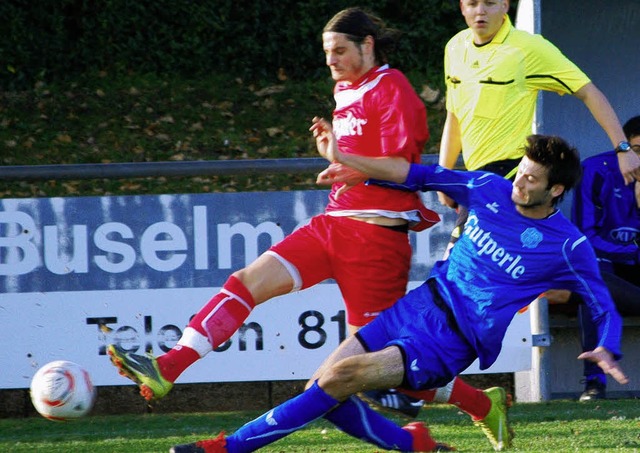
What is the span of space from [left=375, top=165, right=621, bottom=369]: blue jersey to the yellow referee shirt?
3.25 feet

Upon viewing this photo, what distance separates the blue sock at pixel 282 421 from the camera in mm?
A: 4910

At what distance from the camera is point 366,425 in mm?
5258

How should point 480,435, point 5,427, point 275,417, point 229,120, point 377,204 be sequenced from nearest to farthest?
point 275,417 < point 377,204 < point 480,435 < point 5,427 < point 229,120

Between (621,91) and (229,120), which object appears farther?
(229,120)

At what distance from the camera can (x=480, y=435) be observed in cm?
647

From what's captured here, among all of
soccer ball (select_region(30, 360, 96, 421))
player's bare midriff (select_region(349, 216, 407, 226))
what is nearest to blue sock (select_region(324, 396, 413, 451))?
player's bare midriff (select_region(349, 216, 407, 226))

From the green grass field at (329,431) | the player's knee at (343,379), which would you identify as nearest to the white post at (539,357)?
the green grass field at (329,431)

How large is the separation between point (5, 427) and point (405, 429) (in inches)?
128

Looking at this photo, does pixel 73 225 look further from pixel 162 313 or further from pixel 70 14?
pixel 70 14

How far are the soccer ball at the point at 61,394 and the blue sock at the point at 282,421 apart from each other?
0.90 metres

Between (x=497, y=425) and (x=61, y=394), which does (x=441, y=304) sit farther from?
(x=61, y=394)

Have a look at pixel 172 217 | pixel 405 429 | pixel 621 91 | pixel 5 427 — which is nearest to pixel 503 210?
pixel 405 429

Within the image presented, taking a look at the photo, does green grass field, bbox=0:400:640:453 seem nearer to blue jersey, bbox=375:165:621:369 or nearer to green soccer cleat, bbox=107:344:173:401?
blue jersey, bbox=375:165:621:369

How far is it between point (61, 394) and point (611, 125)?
10.2 ft
